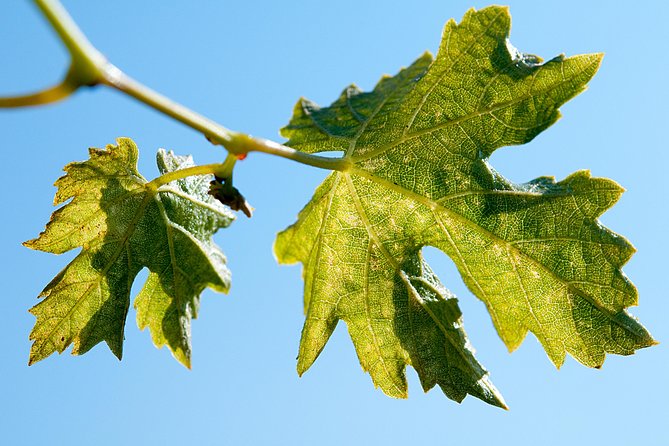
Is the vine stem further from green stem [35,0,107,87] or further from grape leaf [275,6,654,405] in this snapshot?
grape leaf [275,6,654,405]

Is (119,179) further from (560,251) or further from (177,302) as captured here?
(560,251)

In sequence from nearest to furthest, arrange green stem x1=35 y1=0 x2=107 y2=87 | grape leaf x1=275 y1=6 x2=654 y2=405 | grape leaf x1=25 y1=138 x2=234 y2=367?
green stem x1=35 y1=0 x2=107 y2=87, grape leaf x1=275 y1=6 x2=654 y2=405, grape leaf x1=25 y1=138 x2=234 y2=367

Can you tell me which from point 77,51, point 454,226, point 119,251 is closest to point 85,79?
point 77,51

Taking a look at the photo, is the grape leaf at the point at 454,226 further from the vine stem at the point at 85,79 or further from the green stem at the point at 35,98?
the green stem at the point at 35,98

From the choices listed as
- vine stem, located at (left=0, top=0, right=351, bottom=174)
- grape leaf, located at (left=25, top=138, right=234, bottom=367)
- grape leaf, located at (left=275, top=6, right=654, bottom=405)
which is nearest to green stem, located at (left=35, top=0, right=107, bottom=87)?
vine stem, located at (left=0, top=0, right=351, bottom=174)

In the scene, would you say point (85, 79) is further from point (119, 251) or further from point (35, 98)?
point (119, 251)

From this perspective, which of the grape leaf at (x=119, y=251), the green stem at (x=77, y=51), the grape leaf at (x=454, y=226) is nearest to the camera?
the green stem at (x=77, y=51)

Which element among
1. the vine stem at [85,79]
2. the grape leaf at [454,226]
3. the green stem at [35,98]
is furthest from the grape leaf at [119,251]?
the green stem at [35,98]
